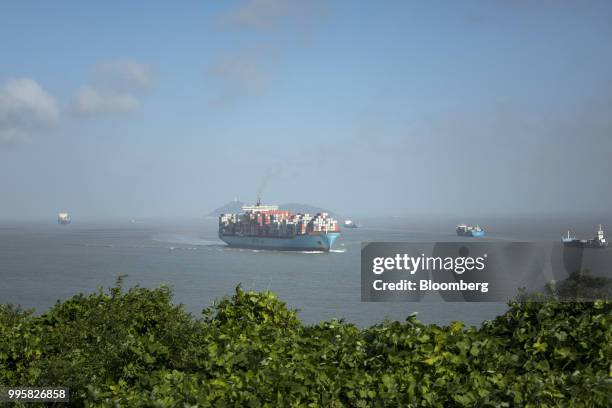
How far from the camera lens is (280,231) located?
92750mm

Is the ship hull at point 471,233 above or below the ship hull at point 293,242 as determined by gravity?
above

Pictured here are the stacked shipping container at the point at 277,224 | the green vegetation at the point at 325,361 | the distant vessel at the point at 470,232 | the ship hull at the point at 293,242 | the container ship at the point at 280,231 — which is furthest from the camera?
the distant vessel at the point at 470,232

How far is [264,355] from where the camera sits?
4.80 metres

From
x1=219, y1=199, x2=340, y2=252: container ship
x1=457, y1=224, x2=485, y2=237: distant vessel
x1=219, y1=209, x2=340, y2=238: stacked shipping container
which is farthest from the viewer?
x1=457, y1=224, x2=485, y2=237: distant vessel

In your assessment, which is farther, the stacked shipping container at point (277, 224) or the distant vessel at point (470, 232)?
the distant vessel at point (470, 232)

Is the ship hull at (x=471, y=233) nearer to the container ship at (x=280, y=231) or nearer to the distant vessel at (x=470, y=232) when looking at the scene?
the distant vessel at (x=470, y=232)

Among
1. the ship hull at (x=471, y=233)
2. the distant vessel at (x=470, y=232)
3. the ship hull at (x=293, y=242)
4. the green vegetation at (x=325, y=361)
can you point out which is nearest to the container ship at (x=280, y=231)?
the ship hull at (x=293, y=242)

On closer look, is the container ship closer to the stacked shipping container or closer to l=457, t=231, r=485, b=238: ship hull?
the stacked shipping container

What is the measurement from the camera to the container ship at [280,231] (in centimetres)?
9025

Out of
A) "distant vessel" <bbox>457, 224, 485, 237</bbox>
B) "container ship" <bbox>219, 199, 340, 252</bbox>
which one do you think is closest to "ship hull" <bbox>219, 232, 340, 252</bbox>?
"container ship" <bbox>219, 199, 340, 252</bbox>

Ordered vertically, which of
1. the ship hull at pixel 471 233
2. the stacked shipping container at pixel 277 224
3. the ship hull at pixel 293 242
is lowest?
the ship hull at pixel 293 242

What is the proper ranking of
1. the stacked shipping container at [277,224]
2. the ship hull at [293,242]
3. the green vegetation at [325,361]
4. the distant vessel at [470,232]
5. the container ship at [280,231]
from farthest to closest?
the distant vessel at [470,232], the stacked shipping container at [277,224], the container ship at [280,231], the ship hull at [293,242], the green vegetation at [325,361]

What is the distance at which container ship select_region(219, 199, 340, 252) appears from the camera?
90.2 m

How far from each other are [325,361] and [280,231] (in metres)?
88.2
